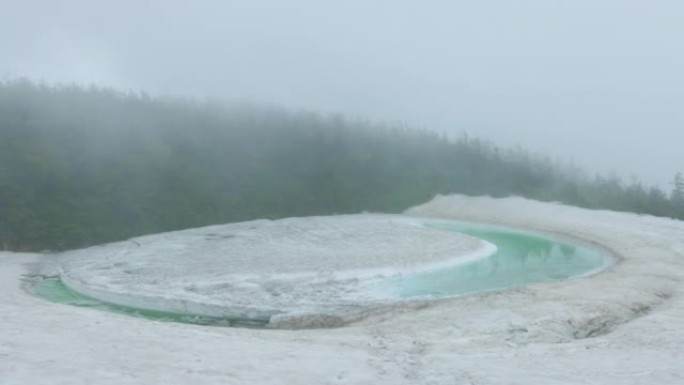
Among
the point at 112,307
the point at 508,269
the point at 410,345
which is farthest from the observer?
the point at 508,269

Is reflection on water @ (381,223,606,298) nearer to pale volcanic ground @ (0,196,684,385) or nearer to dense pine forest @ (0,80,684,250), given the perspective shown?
pale volcanic ground @ (0,196,684,385)

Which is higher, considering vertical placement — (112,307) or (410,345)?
(410,345)

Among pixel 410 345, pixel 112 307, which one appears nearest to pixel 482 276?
pixel 112 307

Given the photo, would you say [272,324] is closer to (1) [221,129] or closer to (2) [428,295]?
(2) [428,295]

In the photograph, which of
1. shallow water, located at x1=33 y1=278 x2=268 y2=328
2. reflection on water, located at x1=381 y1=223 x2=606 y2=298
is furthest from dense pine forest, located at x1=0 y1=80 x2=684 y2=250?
reflection on water, located at x1=381 y1=223 x2=606 y2=298

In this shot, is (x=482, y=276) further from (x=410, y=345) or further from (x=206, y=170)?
(x=206, y=170)

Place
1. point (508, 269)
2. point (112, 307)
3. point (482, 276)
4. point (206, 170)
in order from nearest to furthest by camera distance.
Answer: point (112, 307) → point (482, 276) → point (508, 269) → point (206, 170)

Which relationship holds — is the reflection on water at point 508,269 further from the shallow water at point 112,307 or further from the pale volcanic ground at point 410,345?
the shallow water at point 112,307

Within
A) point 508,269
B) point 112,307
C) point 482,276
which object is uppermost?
point 508,269

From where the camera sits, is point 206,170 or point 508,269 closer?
point 508,269

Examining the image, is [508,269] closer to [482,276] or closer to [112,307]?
[482,276]
